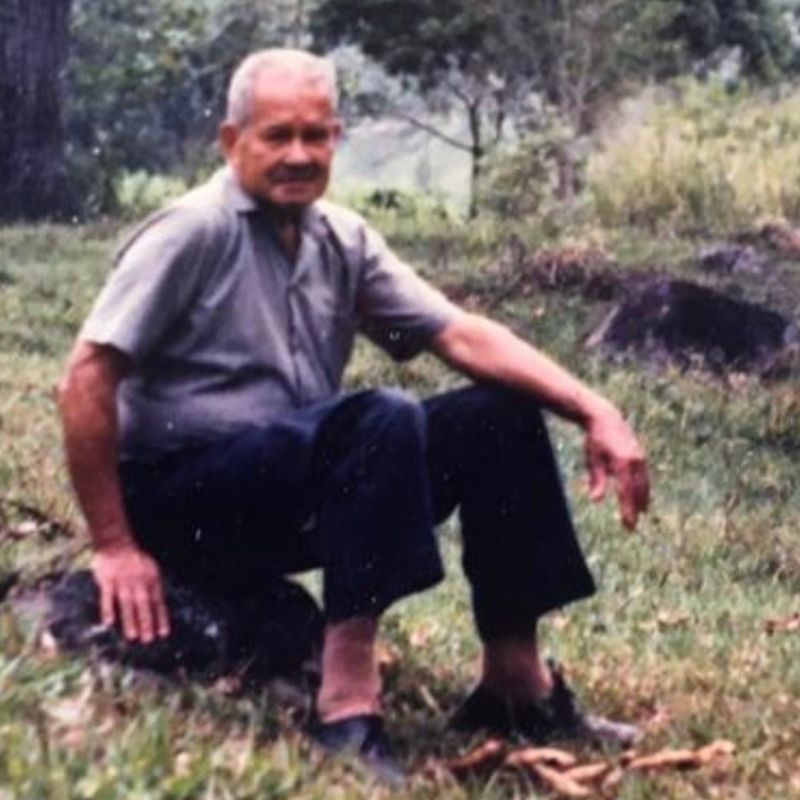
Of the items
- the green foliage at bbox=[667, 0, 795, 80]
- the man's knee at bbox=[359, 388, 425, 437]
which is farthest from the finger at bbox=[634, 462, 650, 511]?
the green foliage at bbox=[667, 0, 795, 80]

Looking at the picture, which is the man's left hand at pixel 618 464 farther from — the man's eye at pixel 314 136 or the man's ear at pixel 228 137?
the man's ear at pixel 228 137

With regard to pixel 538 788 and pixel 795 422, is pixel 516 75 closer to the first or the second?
pixel 795 422

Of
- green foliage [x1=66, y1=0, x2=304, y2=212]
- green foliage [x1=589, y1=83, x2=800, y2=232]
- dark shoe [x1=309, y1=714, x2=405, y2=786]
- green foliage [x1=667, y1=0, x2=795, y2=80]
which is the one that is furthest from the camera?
green foliage [x1=66, y1=0, x2=304, y2=212]

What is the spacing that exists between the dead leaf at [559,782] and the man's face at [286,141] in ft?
4.07

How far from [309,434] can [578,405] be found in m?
0.66

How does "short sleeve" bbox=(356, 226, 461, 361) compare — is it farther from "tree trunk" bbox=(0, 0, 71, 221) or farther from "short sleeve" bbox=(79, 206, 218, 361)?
"tree trunk" bbox=(0, 0, 71, 221)

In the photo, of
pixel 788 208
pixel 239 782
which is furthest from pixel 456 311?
pixel 788 208

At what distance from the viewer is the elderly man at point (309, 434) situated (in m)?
4.38

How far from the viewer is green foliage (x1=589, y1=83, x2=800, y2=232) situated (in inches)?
653

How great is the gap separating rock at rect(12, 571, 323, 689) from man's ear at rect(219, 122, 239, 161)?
915 millimetres

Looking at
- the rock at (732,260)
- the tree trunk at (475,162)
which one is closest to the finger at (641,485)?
the rock at (732,260)

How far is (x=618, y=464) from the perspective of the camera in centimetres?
473

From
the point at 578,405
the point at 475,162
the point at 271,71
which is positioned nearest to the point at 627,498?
the point at 578,405

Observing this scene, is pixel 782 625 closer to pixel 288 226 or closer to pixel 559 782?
pixel 559 782
